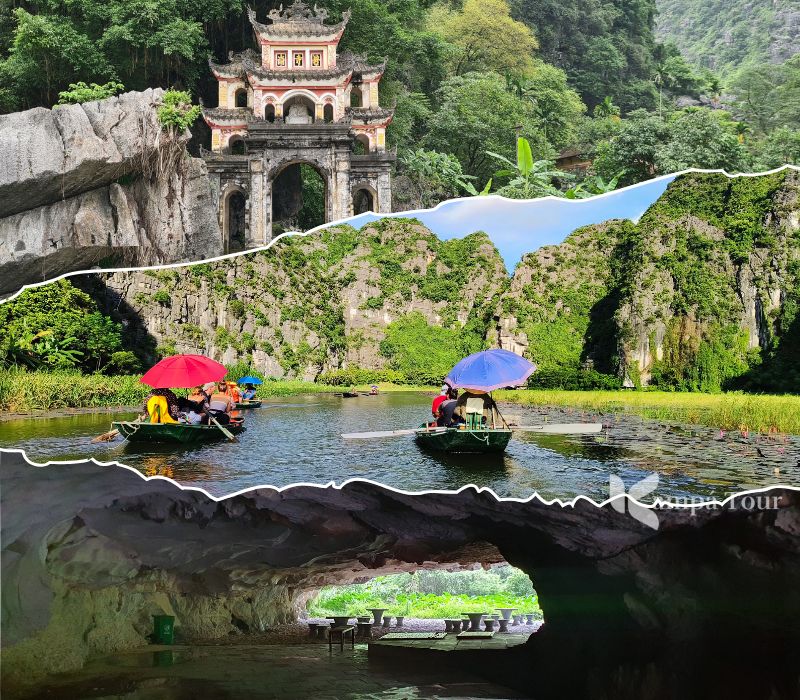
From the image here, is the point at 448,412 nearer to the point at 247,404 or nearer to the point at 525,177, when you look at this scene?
the point at 247,404

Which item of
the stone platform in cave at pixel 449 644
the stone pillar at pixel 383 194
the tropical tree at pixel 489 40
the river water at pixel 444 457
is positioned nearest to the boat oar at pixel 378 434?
the river water at pixel 444 457

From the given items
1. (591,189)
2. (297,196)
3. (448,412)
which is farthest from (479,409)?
(297,196)

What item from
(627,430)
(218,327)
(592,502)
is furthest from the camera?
(218,327)

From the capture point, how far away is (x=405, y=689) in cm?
425

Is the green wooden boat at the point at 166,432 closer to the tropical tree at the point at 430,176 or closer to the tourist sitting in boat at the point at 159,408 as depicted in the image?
the tourist sitting in boat at the point at 159,408

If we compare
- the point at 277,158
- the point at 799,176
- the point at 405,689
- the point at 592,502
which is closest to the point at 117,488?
the point at 405,689

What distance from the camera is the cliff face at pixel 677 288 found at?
468cm

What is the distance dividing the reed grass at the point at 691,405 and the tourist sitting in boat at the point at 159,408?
164 cm

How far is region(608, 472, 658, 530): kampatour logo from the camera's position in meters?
4.20

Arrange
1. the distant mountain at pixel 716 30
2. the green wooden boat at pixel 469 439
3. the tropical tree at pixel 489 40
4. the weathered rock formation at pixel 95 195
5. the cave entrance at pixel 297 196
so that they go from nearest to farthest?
1. the green wooden boat at pixel 469 439
2. the weathered rock formation at pixel 95 195
3. the cave entrance at pixel 297 196
4. the tropical tree at pixel 489 40
5. the distant mountain at pixel 716 30

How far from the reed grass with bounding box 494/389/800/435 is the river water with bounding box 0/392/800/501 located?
58 millimetres

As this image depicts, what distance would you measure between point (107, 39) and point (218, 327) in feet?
23.1

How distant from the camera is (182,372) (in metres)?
4.57

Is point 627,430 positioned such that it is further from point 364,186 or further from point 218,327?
point 364,186
